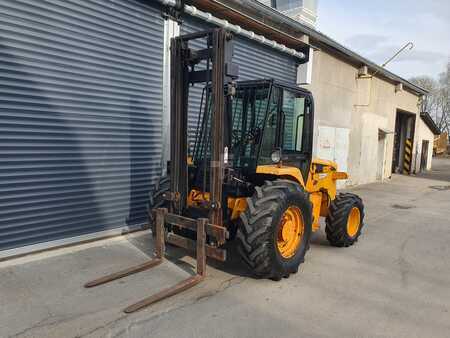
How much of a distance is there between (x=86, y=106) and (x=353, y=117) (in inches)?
415

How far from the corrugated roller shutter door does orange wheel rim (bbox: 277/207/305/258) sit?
3024mm

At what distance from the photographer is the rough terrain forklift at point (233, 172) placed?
13.6 feet

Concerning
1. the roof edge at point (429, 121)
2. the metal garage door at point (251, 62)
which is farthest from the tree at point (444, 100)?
the metal garage door at point (251, 62)

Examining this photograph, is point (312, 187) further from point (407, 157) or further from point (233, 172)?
point (407, 157)

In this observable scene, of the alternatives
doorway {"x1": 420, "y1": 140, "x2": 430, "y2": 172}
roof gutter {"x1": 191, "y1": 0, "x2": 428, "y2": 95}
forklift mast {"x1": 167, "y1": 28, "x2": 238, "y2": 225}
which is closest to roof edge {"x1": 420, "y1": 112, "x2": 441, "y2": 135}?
doorway {"x1": 420, "y1": 140, "x2": 430, "y2": 172}

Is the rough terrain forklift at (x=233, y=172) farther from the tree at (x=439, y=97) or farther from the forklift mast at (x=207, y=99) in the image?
the tree at (x=439, y=97)

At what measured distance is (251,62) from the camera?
8.52 meters

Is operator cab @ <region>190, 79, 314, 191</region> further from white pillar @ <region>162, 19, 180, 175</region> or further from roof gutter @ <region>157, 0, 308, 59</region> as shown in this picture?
roof gutter @ <region>157, 0, 308, 59</region>

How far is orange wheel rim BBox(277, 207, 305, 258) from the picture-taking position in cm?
448

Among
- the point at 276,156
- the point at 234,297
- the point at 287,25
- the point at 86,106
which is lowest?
the point at 234,297

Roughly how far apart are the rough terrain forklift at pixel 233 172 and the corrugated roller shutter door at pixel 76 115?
142 cm

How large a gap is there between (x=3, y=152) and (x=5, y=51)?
4.23 ft

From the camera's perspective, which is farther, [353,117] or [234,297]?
[353,117]

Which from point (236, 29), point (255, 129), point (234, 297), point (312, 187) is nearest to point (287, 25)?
point (236, 29)
